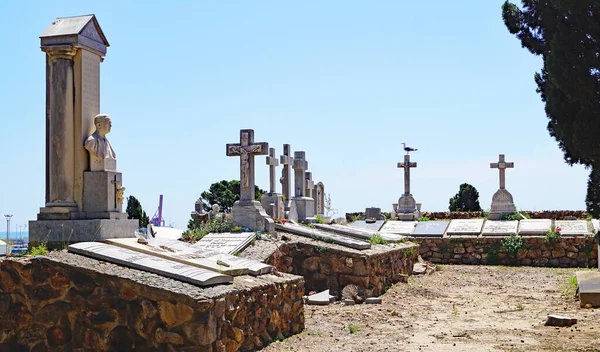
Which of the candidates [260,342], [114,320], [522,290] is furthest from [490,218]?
[114,320]

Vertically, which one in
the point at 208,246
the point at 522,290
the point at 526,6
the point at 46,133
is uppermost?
the point at 526,6

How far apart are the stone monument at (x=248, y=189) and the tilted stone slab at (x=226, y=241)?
79cm

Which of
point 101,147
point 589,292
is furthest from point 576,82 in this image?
point 101,147

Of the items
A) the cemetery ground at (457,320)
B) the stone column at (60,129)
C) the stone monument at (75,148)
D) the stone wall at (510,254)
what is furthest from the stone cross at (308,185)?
the stone column at (60,129)

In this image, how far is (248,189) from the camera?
1591 cm

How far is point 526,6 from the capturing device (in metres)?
10.6

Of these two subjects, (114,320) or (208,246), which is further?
(208,246)

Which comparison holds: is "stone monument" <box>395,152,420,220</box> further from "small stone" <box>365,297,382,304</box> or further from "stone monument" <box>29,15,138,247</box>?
"stone monument" <box>29,15,138,247</box>

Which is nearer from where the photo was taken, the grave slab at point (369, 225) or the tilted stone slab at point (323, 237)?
the tilted stone slab at point (323, 237)

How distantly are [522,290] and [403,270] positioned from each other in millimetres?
3174

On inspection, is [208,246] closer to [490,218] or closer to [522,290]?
[522,290]

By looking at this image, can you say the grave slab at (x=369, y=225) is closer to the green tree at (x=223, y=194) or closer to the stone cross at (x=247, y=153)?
the stone cross at (x=247, y=153)

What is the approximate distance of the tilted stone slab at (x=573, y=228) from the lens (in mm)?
19609

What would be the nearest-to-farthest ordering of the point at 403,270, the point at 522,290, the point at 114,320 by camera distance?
the point at 114,320, the point at 522,290, the point at 403,270
